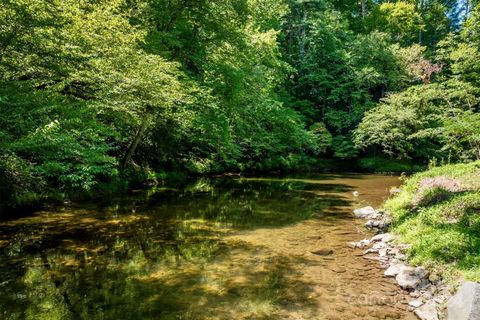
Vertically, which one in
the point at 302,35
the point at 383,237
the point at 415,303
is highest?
the point at 302,35

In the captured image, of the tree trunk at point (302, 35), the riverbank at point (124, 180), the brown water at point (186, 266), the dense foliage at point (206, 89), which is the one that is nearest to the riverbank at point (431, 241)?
the brown water at point (186, 266)

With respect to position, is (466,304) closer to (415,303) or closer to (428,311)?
(428,311)

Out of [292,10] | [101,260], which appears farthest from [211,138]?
[292,10]

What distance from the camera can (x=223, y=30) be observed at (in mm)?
20375

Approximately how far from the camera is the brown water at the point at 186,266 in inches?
235

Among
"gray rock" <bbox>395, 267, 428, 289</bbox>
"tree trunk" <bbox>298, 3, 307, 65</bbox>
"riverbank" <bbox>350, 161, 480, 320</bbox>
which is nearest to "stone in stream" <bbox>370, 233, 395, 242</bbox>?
"riverbank" <bbox>350, 161, 480, 320</bbox>

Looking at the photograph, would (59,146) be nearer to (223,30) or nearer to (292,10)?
(223,30)

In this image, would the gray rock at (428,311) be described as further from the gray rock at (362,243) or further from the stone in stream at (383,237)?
the stone in stream at (383,237)

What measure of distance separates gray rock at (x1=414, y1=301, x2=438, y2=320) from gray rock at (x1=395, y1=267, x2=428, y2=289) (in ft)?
2.34

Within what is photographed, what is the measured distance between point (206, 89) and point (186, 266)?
13.0 m

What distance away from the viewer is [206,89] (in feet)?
63.7

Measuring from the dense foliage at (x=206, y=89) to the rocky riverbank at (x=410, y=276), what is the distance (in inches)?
153

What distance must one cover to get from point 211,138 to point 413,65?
22856mm

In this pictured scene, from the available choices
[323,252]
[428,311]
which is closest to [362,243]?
[323,252]
